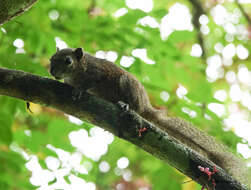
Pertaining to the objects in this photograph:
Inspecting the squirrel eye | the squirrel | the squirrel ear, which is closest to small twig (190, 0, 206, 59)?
the squirrel

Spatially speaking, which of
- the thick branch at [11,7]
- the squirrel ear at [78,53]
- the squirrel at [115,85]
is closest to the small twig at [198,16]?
the squirrel at [115,85]

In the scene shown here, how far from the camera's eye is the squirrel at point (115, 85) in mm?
3738

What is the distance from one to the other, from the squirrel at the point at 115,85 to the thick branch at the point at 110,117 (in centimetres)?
91

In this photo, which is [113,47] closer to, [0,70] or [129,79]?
[129,79]

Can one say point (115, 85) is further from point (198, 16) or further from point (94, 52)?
point (198, 16)

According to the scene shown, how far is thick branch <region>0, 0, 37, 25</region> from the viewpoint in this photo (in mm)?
2531

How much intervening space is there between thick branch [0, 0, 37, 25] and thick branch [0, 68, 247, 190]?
0.47 metres

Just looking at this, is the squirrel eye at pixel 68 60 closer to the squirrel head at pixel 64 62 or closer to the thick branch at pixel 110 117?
the squirrel head at pixel 64 62

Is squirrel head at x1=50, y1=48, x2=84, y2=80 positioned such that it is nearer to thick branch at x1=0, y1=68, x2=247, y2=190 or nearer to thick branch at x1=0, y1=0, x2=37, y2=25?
thick branch at x1=0, y1=68, x2=247, y2=190

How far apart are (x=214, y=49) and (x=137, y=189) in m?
3.34

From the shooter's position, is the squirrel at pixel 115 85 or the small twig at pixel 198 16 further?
the small twig at pixel 198 16

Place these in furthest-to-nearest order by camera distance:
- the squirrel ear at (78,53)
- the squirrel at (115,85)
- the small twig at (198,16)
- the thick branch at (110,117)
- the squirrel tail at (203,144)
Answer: the small twig at (198,16) → the squirrel ear at (78,53) → the squirrel at (115,85) → the squirrel tail at (203,144) → the thick branch at (110,117)

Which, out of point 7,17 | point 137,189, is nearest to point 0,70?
point 7,17

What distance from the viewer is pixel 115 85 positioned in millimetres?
4215
